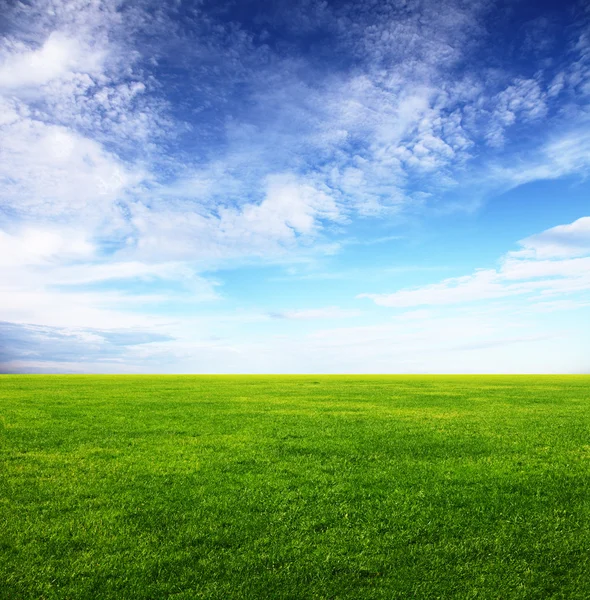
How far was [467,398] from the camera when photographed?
29.1 metres

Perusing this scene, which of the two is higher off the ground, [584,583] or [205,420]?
[205,420]

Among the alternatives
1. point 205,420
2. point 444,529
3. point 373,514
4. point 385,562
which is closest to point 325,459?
point 373,514

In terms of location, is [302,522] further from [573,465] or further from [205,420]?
[205,420]

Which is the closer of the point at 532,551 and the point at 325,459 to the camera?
the point at 532,551

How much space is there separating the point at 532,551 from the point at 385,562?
2478 millimetres

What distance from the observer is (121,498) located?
930 cm

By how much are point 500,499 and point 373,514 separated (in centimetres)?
294

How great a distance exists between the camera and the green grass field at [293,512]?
637 centimetres

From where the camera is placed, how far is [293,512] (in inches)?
339

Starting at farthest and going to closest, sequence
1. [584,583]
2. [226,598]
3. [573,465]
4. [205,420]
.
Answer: [205,420], [573,465], [584,583], [226,598]

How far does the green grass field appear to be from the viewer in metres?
6.37

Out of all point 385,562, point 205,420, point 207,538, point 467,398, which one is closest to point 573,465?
point 385,562

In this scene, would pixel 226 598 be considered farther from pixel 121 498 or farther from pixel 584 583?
pixel 584 583

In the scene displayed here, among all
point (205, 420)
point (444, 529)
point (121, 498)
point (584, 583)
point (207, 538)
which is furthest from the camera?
point (205, 420)
